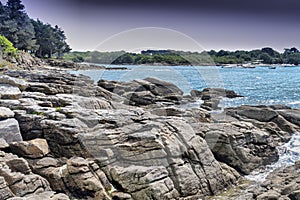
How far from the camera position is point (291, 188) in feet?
43.0

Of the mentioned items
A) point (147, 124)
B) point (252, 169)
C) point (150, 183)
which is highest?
point (147, 124)

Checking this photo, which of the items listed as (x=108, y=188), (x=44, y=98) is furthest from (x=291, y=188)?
(x=44, y=98)

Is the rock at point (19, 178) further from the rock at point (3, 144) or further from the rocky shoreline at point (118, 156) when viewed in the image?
the rock at point (3, 144)

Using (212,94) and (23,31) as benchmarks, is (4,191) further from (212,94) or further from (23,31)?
(23,31)

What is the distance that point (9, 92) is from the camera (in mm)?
18109

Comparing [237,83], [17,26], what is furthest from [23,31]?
[237,83]

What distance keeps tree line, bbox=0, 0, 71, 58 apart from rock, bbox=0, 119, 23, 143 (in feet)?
232

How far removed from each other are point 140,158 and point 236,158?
5.89m

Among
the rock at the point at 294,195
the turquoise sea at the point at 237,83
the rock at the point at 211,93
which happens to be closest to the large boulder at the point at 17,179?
the rock at the point at 294,195

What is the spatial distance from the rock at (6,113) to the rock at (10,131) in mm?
597

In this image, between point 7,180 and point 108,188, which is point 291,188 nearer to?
point 108,188

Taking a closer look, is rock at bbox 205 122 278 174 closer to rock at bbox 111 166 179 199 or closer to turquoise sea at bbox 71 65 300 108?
rock at bbox 111 166 179 199

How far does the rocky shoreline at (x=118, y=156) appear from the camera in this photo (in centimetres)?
1165

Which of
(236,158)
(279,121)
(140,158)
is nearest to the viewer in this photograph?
(140,158)
